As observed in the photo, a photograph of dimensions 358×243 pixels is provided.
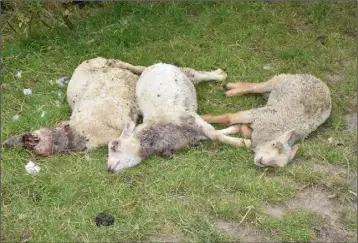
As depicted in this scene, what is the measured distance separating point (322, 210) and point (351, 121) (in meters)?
1.59

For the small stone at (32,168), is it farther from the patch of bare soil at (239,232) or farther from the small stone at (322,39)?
the small stone at (322,39)

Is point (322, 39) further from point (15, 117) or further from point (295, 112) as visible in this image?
point (15, 117)

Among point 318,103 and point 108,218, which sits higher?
point 318,103

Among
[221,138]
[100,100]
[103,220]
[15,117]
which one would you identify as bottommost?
[15,117]

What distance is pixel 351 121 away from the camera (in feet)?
21.4

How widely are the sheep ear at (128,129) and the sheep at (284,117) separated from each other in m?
0.83

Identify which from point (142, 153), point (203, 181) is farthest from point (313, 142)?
point (142, 153)

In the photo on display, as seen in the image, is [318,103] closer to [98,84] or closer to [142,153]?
[142,153]

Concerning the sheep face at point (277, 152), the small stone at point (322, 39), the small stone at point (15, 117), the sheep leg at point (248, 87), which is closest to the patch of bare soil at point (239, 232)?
the sheep face at point (277, 152)

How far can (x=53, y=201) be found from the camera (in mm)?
5449

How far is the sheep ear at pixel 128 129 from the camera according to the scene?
19.6ft

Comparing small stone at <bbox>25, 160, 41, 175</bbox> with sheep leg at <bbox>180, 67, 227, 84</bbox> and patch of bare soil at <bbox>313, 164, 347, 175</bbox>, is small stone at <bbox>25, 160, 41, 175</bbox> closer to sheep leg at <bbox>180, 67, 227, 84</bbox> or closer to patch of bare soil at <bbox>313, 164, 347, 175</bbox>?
sheep leg at <bbox>180, 67, 227, 84</bbox>

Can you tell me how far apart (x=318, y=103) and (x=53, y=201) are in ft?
9.32

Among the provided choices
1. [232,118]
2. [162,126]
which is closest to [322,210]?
[232,118]
